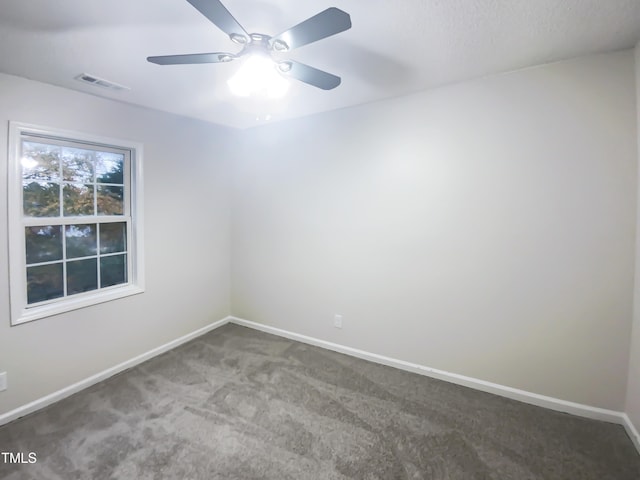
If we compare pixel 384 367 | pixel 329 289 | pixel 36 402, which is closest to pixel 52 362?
pixel 36 402

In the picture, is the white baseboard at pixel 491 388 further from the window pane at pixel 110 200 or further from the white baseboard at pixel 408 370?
the window pane at pixel 110 200

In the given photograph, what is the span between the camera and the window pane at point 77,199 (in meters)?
2.45

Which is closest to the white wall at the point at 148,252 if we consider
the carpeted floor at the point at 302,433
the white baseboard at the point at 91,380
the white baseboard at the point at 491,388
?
the white baseboard at the point at 91,380

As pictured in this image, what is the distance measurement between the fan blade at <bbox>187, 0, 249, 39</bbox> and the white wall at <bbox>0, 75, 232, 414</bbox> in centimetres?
186

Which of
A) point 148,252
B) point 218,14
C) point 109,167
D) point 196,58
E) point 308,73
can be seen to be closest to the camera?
point 218,14

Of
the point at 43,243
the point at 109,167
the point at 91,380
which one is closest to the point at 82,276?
the point at 43,243

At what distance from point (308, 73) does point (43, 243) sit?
2.35 meters

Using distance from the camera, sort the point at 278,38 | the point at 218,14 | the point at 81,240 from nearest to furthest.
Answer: the point at 218,14, the point at 278,38, the point at 81,240

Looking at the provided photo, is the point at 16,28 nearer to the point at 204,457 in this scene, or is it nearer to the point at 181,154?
the point at 181,154

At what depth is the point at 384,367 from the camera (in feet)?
9.22

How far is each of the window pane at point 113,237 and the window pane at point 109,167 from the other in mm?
397

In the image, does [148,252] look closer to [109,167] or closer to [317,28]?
[109,167]

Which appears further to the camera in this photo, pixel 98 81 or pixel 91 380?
pixel 91 380

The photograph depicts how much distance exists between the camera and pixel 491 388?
2.40m
